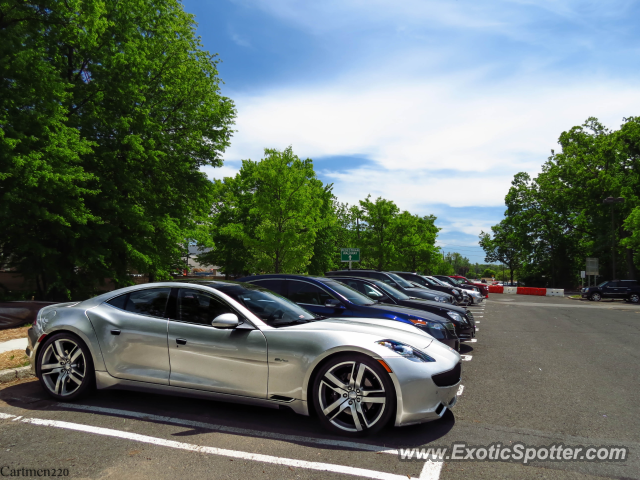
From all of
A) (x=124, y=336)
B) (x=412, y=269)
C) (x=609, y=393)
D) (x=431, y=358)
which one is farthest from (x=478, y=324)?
(x=412, y=269)

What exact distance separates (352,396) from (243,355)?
3.58 ft

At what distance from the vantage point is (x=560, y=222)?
2304 inches

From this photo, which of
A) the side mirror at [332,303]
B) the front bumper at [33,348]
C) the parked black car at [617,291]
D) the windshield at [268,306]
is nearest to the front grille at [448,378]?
the windshield at [268,306]

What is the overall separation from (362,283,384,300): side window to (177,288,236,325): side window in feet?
17.3

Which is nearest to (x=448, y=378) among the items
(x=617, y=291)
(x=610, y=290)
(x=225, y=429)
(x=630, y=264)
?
(x=225, y=429)

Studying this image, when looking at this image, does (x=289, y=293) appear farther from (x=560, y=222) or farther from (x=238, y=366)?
(x=560, y=222)

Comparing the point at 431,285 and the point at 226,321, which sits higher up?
the point at 226,321

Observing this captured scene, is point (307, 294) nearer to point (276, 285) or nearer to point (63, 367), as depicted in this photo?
point (276, 285)

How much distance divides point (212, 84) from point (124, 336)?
62.5ft

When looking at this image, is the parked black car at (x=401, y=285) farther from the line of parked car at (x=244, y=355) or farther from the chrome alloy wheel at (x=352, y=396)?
the chrome alloy wheel at (x=352, y=396)

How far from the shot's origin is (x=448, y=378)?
13.3 ft

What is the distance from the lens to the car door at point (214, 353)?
13.8 ft

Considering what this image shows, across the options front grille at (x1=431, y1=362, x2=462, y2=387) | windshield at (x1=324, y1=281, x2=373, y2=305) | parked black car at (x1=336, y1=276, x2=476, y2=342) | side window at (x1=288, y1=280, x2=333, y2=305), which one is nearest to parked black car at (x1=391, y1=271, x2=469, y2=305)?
parked black car at (x1=336, y1=276, x2=476, y2=342)

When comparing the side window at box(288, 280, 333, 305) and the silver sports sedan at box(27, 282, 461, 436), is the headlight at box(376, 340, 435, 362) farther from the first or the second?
the side window at box(288, 280, 333, 305)
